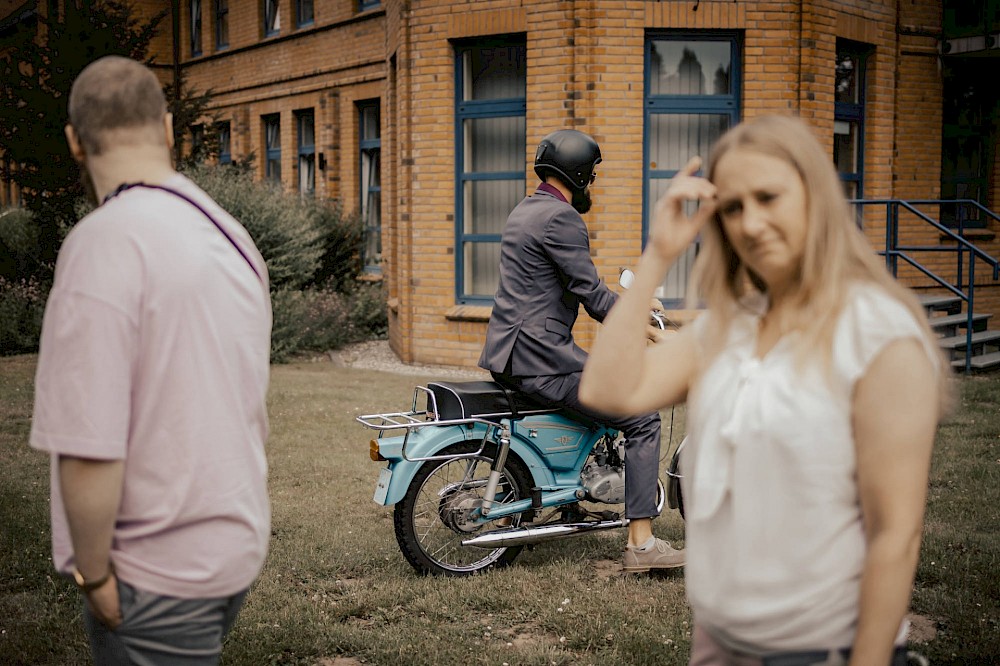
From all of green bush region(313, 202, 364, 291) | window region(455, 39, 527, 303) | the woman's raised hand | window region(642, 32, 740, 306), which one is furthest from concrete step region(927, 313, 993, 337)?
the woman's raised hand

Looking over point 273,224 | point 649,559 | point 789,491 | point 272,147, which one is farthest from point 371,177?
point 789,491

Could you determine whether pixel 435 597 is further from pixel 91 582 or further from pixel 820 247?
pixel 820 247

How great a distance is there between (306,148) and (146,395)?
67.5ft

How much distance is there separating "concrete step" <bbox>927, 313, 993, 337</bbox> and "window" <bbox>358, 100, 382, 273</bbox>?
965 centimetres

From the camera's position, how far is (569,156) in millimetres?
5234

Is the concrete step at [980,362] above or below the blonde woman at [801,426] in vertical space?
below

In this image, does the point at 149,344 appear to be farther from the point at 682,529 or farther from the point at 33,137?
the point at 33,137

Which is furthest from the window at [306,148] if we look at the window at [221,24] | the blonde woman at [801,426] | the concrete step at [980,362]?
the blonde woman at [801,426]

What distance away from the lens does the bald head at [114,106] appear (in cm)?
215

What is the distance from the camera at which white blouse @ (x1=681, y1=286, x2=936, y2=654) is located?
1.82 metres

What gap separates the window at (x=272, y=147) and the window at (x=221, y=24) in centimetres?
296

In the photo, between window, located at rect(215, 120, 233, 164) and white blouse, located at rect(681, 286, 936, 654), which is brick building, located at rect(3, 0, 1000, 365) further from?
white blouse, located at rect(681, 286, 936, 654)

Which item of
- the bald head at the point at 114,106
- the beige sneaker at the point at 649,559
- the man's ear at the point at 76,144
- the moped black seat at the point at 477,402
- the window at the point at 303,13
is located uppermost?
the window at the point at 303,13

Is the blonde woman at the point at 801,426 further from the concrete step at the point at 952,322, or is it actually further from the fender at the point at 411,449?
the concrete step at the point at 952,322
